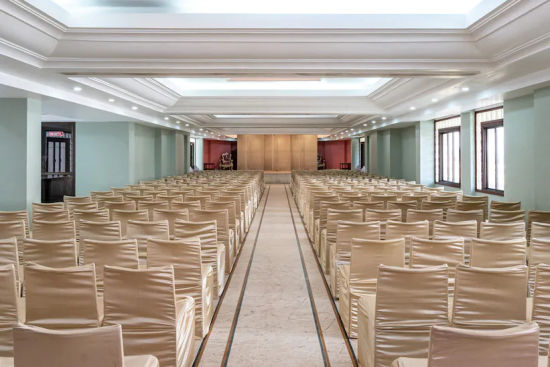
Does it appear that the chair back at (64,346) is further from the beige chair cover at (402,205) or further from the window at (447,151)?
the window at (447,151)

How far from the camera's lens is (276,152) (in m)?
31.5

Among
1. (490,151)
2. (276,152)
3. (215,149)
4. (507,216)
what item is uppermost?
(215,149)

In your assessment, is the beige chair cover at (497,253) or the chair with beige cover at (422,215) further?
the chair with beige cover at (422,215)

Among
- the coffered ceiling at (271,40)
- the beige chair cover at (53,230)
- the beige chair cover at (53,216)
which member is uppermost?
the coffered ceiling at (271,40)

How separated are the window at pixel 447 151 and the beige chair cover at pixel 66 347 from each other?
48.7 ft

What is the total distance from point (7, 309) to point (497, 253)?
3708 mm

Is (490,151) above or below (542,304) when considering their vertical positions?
above

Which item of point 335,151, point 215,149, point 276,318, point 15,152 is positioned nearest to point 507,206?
point 276,318

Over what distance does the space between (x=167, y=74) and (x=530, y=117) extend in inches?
298

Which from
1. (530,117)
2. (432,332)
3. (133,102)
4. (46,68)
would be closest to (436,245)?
(432,332)

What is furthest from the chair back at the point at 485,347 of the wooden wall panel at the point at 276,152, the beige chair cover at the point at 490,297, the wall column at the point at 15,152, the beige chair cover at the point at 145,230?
the wooden wall panel at the point at 276,152

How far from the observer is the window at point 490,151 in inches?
469

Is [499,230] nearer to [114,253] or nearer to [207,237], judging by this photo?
[207,237]

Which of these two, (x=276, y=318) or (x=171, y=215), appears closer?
(x=276, y=318)
